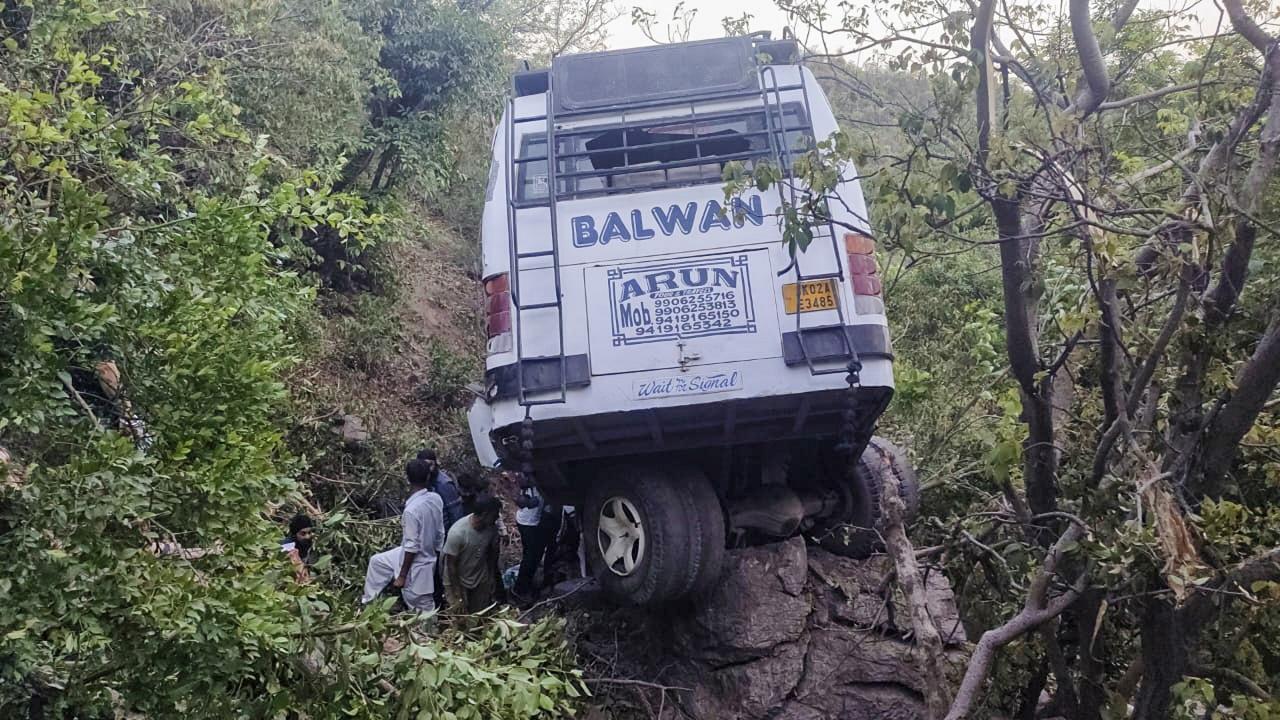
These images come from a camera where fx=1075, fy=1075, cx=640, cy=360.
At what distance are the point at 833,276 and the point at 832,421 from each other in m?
0.71

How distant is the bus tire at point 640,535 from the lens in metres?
5.07

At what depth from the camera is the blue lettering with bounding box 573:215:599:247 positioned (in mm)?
5223

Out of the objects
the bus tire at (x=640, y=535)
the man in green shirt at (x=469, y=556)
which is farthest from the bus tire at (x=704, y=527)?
the man in green shirt at (x=469, y=556)

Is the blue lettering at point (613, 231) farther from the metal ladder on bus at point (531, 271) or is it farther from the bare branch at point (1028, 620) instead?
the bare branch at point (1028, 620)

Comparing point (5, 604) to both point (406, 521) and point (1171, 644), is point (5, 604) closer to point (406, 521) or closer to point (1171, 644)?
point (406, 521)

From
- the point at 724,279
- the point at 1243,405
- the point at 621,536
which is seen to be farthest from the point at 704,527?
the point at 1243,405

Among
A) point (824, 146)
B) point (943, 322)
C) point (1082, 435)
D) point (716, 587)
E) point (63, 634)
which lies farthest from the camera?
point (943, 322)

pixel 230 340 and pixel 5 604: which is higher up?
pixel 230 340

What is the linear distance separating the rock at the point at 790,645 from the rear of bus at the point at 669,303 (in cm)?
86

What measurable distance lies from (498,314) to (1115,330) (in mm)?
2759

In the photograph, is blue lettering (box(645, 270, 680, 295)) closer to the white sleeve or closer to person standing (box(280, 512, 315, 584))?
the white sleeve

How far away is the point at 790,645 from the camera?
5402 millimetres

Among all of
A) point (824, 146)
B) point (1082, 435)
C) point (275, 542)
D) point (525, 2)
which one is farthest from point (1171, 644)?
point (525, 2)

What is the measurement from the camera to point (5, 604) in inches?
122
